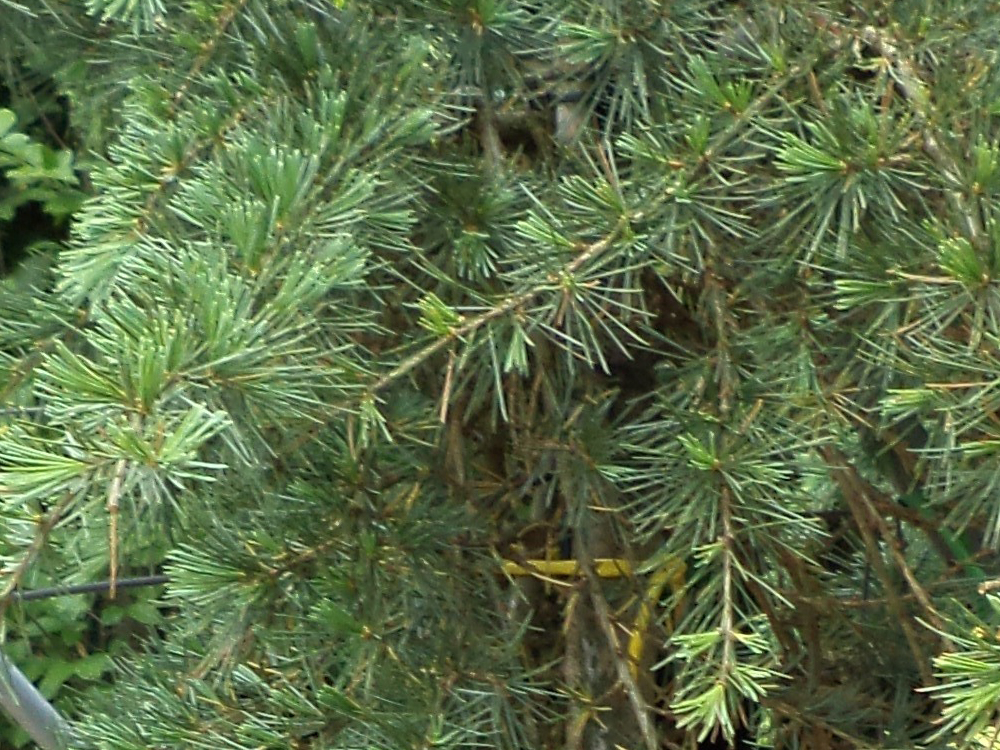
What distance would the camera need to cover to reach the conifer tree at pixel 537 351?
0.69 meters

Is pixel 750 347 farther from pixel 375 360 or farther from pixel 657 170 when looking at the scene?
pixel 375 360

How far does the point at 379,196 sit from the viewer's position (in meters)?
0.76

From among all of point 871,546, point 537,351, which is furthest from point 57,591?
point 871,546

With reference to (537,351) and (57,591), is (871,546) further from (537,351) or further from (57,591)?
(57,591)

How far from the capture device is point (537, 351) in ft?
2.87

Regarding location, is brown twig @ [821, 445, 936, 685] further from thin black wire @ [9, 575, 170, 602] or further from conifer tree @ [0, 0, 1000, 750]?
thin black wire @ [9, 575, 170, 602]

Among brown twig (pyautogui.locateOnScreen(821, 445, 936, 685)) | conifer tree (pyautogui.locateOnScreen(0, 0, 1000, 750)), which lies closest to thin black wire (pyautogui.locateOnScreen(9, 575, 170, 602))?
conifer tree (pyautogui.locateOnScreen(0, 0, 1000, 750))

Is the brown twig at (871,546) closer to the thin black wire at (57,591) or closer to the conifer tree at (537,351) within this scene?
the conifer tree at (537,351)

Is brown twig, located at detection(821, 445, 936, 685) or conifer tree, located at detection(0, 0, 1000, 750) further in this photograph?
brown twig, located at detection(821, 445, 936, 685)

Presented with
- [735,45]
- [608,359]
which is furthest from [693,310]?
[735,45]

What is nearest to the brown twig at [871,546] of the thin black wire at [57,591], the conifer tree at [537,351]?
the conifer tree at [537,351]

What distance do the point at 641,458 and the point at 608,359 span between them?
0.52ft

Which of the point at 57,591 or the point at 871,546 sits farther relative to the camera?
the point at 871,546

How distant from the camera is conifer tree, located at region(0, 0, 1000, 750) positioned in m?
0.69
